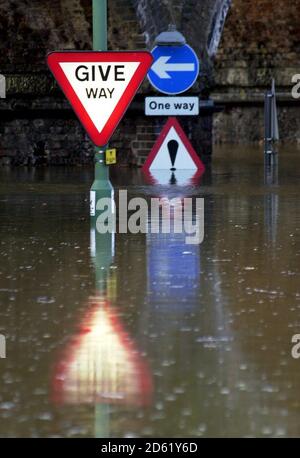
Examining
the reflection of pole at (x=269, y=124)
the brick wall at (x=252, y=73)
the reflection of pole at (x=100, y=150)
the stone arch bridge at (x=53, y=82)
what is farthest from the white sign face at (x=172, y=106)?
the brick wall at (x=252, y=73)

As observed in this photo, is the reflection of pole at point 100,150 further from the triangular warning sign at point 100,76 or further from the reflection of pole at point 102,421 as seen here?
the reflection of pole at point 102,421

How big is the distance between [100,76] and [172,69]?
579 cm

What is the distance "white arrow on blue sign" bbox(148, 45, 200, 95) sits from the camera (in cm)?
1988

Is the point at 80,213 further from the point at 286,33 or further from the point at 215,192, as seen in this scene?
the point at 286,33

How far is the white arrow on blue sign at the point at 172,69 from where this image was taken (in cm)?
1988

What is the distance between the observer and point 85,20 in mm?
30172

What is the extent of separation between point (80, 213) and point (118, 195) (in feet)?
9.99

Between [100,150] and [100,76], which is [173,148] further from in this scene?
[100,76]

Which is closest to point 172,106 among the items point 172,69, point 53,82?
point 172,69

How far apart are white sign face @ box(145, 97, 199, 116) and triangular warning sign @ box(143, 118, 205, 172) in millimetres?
482

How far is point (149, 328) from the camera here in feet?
30.3

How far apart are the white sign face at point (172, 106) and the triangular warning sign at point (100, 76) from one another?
5862 mm

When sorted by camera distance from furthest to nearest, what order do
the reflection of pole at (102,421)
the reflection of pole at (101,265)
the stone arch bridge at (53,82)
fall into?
the stone arch bridge at (53,82) < the reflection of pole at (101,265) < the reflection of pole at (102,421)

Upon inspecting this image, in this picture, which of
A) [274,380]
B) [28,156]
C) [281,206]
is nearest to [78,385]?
[274,380]
